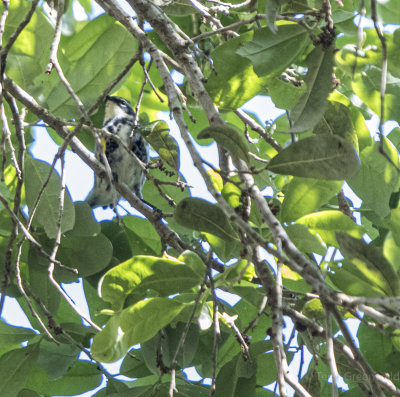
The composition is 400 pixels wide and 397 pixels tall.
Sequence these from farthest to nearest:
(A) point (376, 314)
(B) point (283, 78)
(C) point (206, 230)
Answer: (B) point (283, 78) < (C) point (206, 230) < (A) point (376, 314)

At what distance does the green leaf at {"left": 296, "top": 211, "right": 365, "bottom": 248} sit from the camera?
5.55 feet

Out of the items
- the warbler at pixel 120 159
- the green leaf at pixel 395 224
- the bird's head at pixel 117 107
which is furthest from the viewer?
the warbler at pixel 120 159

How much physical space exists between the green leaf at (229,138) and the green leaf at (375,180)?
653 mm

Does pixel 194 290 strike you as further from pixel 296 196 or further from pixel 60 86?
pixel 60 86

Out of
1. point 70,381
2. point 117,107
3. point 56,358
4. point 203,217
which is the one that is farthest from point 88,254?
point 117,107

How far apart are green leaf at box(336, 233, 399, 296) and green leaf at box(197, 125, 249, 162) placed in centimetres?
28

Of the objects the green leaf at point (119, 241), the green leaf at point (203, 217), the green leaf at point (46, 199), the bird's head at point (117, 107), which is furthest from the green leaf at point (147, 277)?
the bird's head at point (117, 107)

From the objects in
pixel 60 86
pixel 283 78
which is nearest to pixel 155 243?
pixel 60 86

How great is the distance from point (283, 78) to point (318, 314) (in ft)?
2.48

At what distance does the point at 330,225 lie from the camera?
1.71 m

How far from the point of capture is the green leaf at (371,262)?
4.58 feet

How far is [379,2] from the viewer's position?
6.58 ft

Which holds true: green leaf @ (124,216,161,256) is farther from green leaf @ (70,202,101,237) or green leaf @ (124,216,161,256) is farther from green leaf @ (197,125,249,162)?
green leaf @ (197,125,249,162)

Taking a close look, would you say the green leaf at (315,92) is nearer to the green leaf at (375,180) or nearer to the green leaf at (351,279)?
the green leaf at (351,279)
